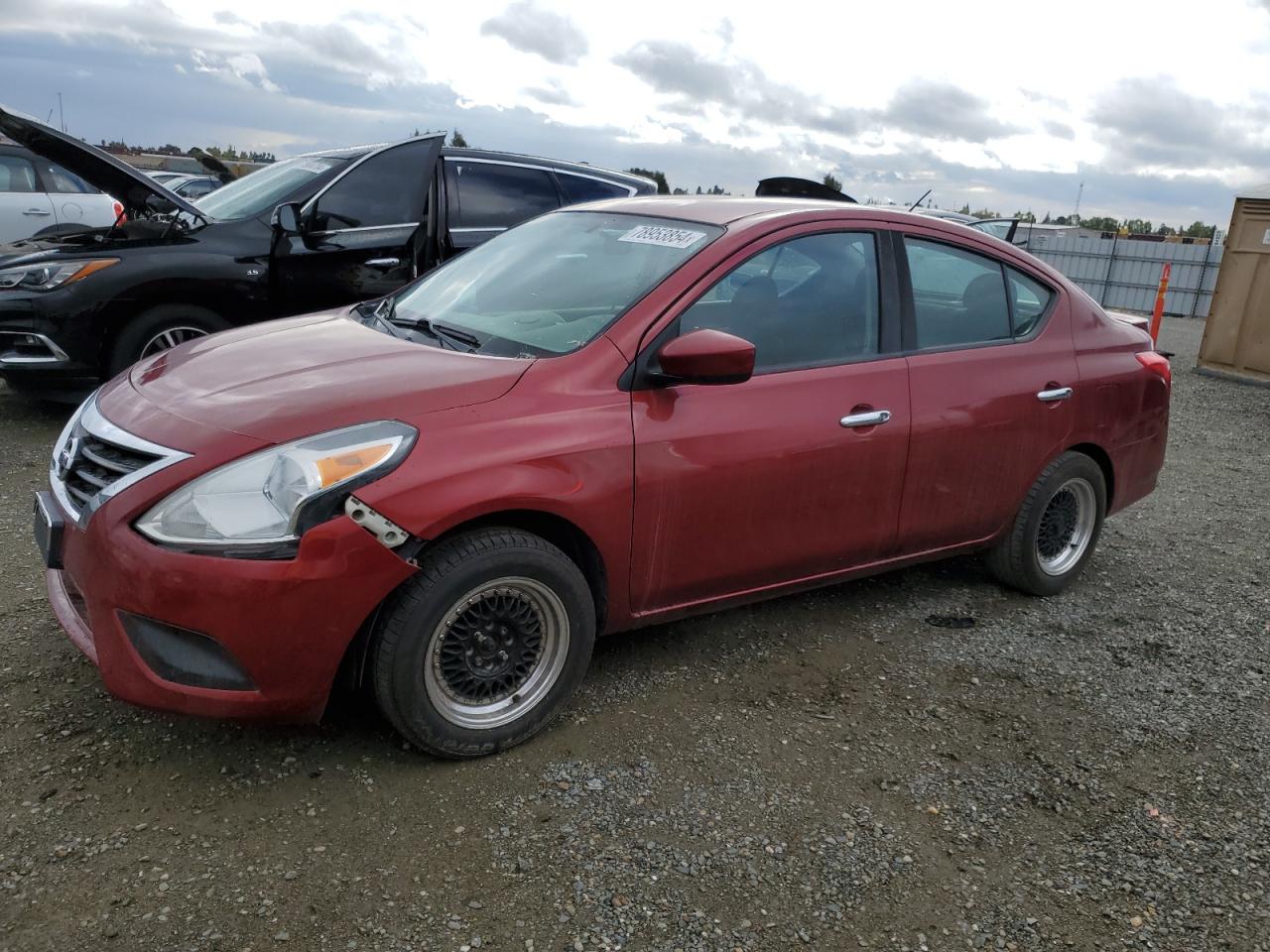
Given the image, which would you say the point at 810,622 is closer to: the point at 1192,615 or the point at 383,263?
the point at 1192,615

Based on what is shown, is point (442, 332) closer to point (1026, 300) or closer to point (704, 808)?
point (704, 808)

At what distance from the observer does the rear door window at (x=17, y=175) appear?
32.8 ft

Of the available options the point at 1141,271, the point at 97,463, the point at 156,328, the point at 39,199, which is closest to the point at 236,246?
the point at 156,328

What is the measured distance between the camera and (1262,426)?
923 cm

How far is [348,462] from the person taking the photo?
8.45 ft

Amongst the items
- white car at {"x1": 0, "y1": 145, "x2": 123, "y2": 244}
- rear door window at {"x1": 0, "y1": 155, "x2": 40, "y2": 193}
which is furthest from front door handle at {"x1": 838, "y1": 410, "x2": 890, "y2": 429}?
rear door window at {"x1": 0, "y1": 155, "x2": 40, "y2": 193}

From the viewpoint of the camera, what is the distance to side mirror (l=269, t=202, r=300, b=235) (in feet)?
19.7

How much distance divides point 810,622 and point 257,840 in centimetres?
231

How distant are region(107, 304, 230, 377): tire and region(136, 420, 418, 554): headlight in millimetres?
3647

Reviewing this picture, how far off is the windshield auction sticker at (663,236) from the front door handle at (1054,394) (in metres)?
1.67

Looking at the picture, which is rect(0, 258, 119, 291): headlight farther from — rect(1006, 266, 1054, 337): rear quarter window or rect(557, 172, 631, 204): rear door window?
rect(1006, 266, 1054, 337): rear quarter window

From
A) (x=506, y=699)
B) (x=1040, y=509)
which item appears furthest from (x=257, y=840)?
(x=1040, y=509)

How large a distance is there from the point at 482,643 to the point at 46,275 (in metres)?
4.52

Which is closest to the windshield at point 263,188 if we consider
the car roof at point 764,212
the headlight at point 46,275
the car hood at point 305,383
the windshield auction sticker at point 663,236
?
the headlight at point 46,275
